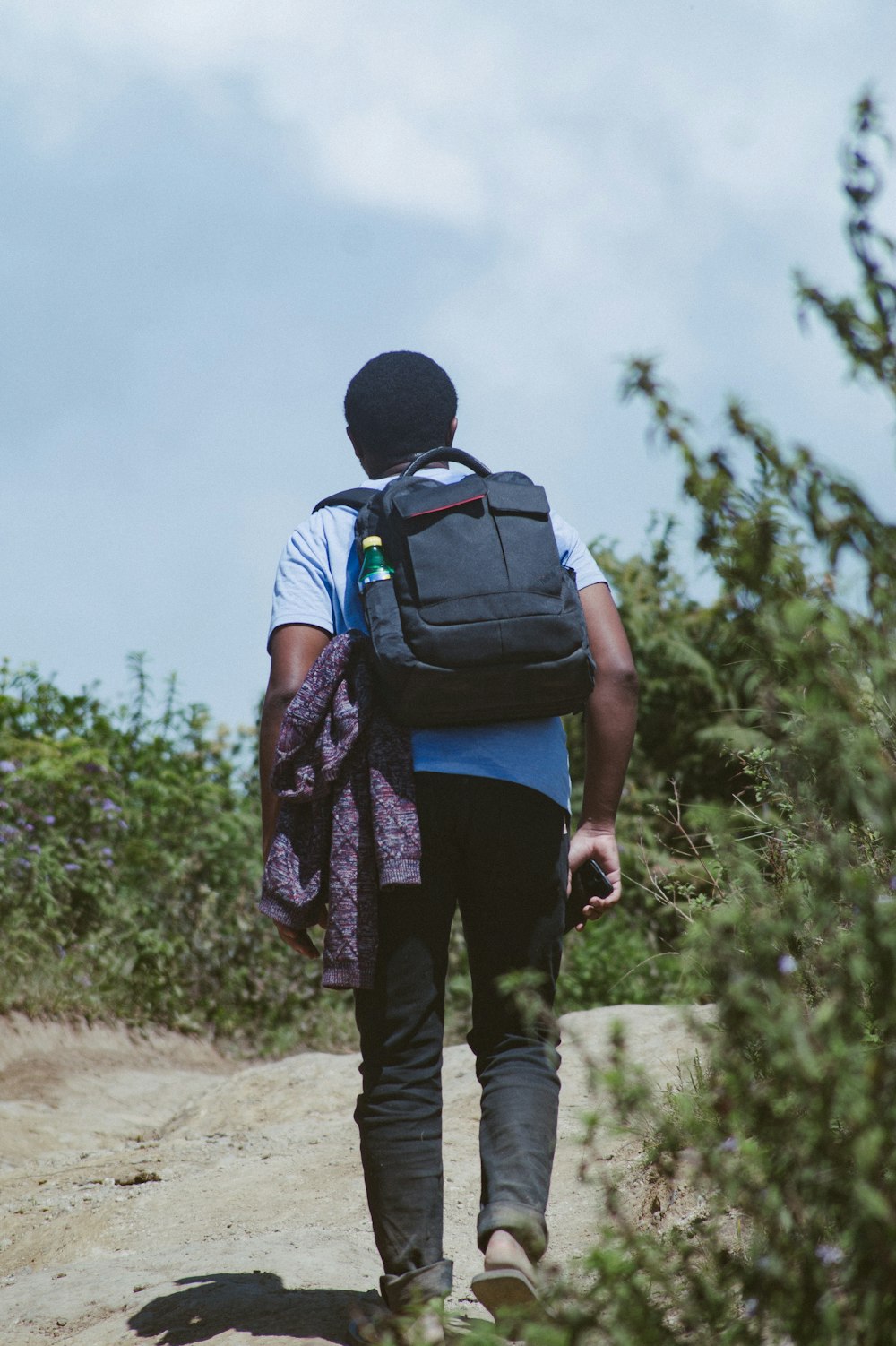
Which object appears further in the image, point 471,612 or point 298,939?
point 298,939

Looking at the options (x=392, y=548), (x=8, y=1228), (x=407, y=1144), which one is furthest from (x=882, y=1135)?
(x=8, y=1228)

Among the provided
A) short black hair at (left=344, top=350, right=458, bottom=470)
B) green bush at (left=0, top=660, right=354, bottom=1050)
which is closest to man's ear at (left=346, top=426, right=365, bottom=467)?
short black hair at (left=344, top=350, right=458, bottom=470)

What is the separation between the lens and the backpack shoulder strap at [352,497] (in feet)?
8.95

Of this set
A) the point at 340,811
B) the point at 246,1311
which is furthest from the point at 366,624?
the point at 246,1311

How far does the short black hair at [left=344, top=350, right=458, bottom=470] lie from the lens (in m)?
2.76

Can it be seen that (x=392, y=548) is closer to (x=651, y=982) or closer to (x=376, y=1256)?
(x=376, y=1256)

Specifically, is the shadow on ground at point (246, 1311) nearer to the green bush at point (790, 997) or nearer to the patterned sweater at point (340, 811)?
the patterned sweater at point (340, 811)

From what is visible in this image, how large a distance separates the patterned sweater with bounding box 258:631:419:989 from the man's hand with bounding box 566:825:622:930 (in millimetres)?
416

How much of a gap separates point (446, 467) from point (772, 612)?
1421 mm

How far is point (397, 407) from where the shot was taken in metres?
2.75

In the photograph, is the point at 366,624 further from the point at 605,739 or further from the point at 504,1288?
the point at 504,1288

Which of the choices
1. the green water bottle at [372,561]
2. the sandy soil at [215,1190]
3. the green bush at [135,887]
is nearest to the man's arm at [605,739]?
the sandy soil at [215,1190]

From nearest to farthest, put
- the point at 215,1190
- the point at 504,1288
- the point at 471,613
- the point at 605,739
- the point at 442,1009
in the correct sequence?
1. the point at 504,1288
2. the point at 471,613
3. the point at 442,1009
4. the point at 605,739
5. the point at 215,1190

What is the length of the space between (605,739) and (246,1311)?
4.32ft
